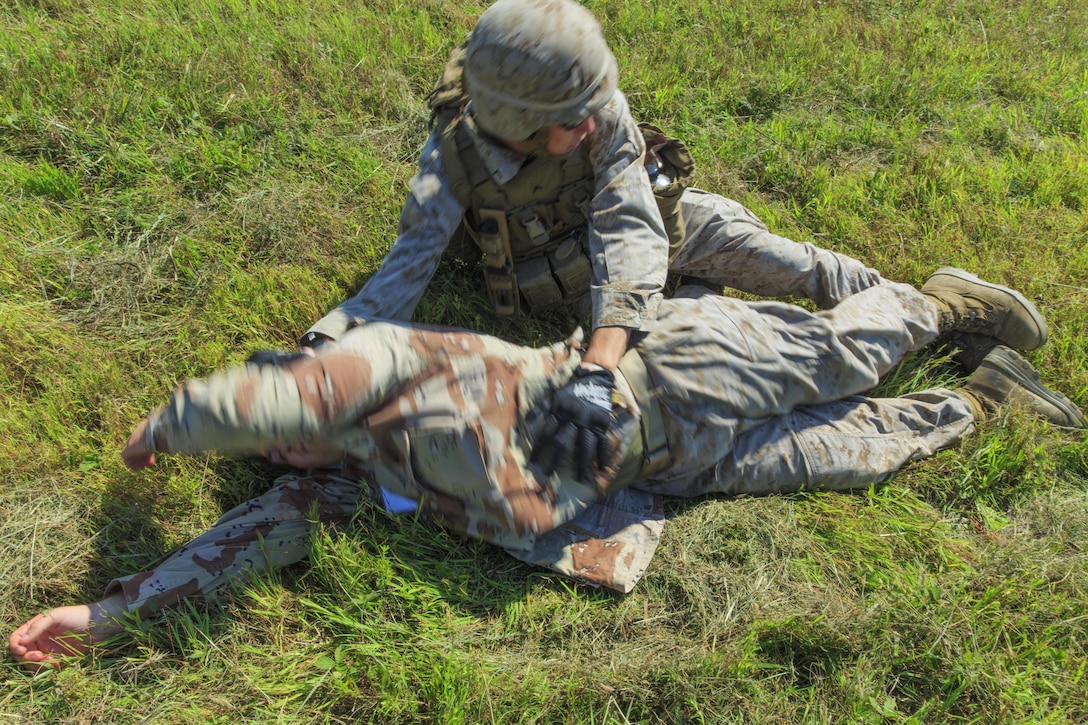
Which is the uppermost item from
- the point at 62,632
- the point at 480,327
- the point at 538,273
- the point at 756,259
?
the point at 538,273

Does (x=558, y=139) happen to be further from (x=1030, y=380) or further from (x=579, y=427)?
(x=1030, y=380)

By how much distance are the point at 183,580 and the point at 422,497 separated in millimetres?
923

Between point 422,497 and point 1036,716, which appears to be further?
point 422,497

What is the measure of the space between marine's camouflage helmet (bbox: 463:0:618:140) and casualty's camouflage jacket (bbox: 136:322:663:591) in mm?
848

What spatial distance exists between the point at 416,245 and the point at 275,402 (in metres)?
1.19

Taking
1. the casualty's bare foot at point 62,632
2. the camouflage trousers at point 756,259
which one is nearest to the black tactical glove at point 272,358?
the casualty's bare foot at point 62,632

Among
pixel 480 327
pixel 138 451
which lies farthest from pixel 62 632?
pixel 480 327

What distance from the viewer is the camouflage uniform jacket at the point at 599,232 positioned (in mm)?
2904

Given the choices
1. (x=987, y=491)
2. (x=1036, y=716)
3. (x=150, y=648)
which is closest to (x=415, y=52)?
(x=150, y=648)

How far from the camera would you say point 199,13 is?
4812 millimetres

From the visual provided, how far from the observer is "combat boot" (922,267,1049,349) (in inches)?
137

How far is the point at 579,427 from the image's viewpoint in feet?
8.39

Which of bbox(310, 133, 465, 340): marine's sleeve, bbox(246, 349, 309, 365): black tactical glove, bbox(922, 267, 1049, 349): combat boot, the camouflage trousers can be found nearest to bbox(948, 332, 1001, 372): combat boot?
bbox(922, 267, 1049, 349): combat boot

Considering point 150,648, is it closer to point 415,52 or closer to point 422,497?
point 422,497
